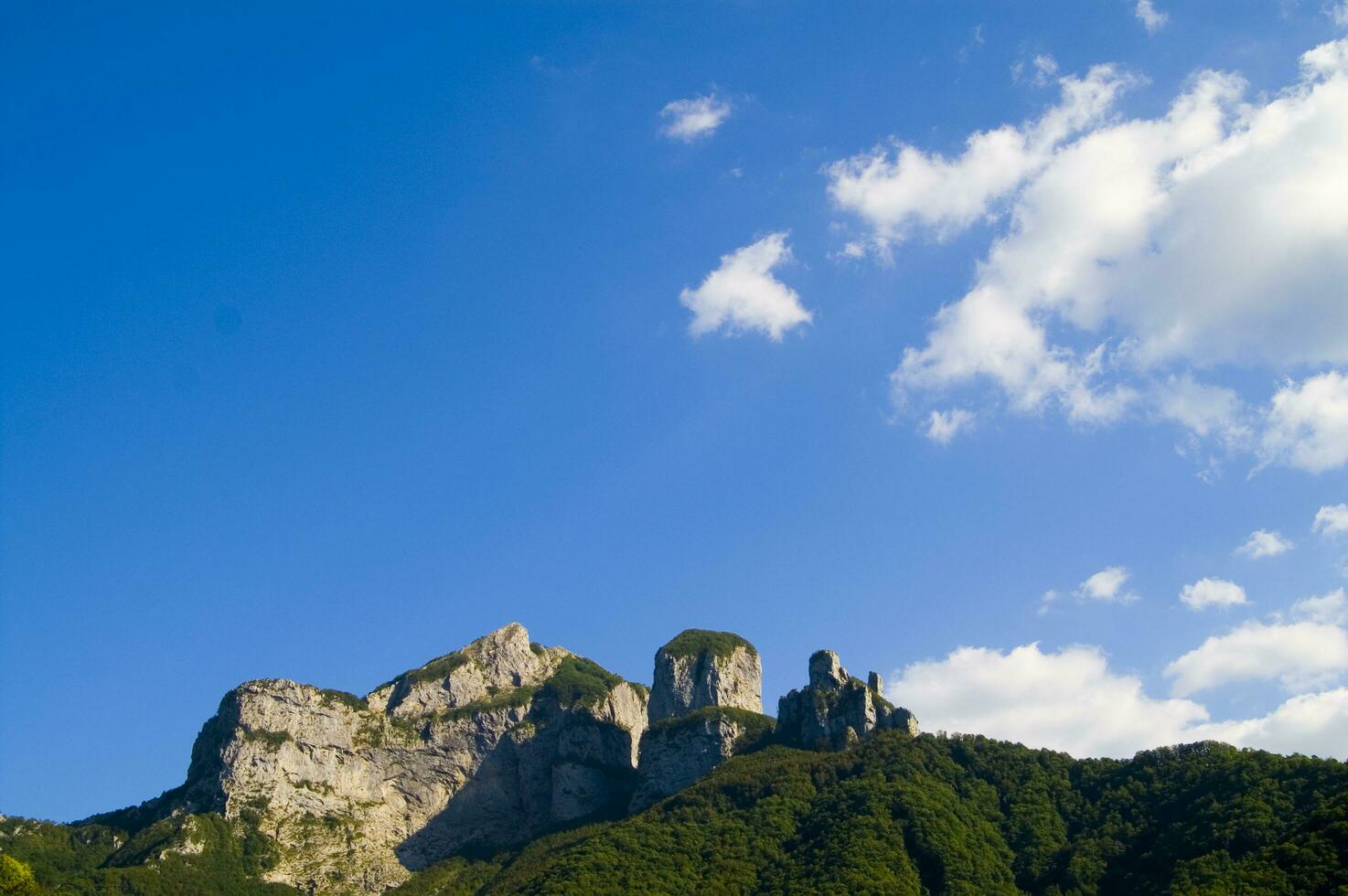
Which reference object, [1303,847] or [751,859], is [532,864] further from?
[1303,847]

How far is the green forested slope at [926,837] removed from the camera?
12550 cm

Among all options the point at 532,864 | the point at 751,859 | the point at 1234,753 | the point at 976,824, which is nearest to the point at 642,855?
the point at 751,859

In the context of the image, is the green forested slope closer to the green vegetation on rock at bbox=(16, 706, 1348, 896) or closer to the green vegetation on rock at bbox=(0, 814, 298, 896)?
the green vegetation on rock at bbox=(16, 706, 1348, 896)

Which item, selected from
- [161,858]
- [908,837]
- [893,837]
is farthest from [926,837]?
[161,858]

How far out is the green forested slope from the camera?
126m

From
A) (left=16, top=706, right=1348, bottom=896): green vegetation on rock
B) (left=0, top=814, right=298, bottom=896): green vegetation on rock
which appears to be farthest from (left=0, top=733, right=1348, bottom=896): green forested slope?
(left=0, top=814, right=298, bottom=896): green vegetation on rock

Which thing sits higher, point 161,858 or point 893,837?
point 161,858

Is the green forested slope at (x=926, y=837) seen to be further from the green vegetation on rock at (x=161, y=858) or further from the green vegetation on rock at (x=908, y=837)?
the green vegetation on rock at (x=161, y=858)

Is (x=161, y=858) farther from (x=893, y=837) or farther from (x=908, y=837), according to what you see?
(x=908, y=837)

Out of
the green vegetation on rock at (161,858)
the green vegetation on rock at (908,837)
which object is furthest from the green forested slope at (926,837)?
the green vegetation on rock at (161,858)

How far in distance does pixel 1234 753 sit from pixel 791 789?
5705 centimetres

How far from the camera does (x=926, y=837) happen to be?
14638cm

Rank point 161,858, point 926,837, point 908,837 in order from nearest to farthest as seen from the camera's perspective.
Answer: point 926,837, point 908,837, point 161,858

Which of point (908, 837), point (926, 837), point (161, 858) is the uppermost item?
point (161, 858)
